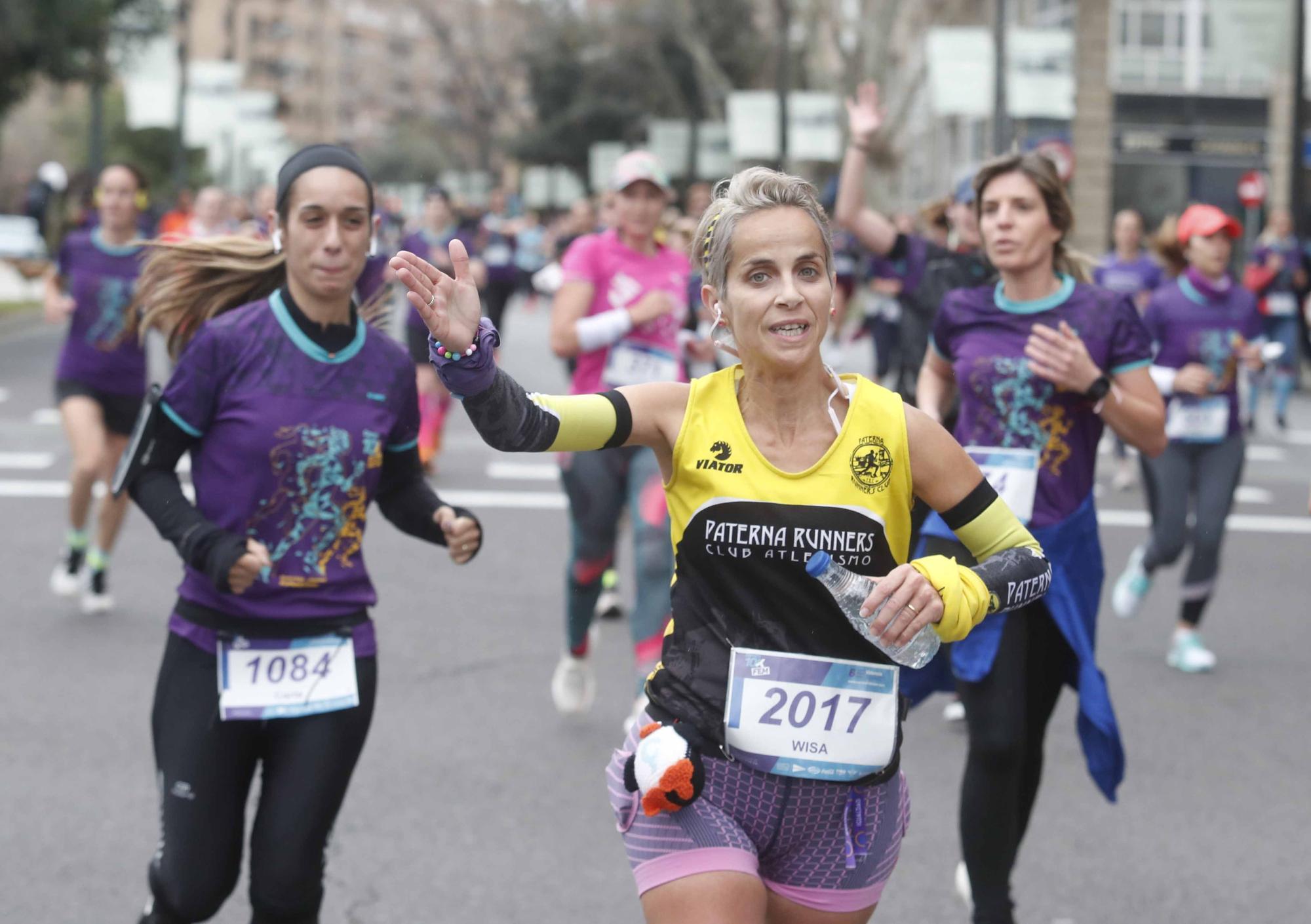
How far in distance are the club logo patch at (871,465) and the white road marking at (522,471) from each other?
9.84 metres

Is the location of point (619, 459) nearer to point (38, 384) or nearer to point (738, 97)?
point (38, 384)

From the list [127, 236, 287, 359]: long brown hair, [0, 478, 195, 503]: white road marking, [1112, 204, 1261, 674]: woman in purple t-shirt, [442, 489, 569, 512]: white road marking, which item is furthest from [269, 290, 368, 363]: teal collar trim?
[0, 478, 195, 503]: white road marking

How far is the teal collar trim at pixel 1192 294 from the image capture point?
8.08 m

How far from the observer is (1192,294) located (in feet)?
26.6

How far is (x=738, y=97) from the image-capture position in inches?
1217

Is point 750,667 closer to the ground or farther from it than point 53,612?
farther from it

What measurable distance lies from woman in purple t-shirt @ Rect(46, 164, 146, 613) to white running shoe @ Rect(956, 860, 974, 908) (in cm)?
474

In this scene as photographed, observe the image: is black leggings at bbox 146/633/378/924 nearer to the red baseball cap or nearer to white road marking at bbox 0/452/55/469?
the red baseball cap

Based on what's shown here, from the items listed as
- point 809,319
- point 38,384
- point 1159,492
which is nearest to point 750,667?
point 809,319

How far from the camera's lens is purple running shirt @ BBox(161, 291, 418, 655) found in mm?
3764

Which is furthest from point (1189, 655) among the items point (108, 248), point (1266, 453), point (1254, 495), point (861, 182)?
point (1266, 453)

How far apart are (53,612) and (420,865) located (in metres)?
3.98

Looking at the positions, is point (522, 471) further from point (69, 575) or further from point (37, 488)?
point (69, 575)

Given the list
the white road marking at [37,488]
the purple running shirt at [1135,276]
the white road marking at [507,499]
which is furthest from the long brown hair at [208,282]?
the purple running shirt at [1135,276]
